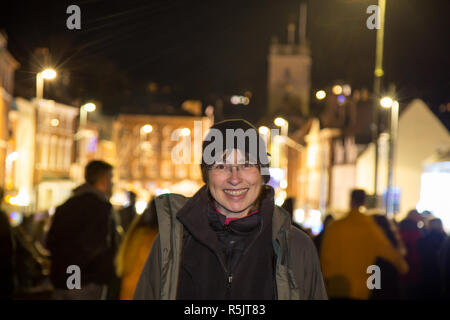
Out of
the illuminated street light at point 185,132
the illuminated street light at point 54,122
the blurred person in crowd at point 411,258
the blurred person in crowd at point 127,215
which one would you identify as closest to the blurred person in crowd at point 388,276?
the blurred person in crowd at point 411,258

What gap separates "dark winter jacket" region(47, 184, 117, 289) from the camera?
7109mm

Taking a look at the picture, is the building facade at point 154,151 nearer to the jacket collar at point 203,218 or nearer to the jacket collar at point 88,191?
the jacket collar at point 88,191

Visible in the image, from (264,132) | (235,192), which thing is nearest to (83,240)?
(235,192)

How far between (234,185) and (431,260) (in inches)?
293

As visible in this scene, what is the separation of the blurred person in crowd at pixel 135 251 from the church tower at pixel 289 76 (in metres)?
102

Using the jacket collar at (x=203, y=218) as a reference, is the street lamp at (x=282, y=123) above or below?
above

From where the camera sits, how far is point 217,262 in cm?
373

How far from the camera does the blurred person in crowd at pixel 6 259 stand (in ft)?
21.1

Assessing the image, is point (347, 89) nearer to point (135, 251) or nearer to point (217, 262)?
point (135, 251)

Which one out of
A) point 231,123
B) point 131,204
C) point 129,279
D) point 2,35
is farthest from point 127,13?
point 2,35

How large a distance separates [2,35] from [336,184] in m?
30.8

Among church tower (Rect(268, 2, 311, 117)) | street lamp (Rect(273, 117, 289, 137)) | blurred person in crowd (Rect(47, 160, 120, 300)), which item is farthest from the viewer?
church tower (Rect(268, 2, 311, 117))

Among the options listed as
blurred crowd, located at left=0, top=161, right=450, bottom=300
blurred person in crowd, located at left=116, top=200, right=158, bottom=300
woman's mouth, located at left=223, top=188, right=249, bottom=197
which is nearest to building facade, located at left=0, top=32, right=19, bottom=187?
blurred crowd, located at left=0, top=161, right=450, bottom=300

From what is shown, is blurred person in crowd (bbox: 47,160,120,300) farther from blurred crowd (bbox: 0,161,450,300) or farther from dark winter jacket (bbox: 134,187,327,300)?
dark winter jacket (bbox: 134,187,327,300)
